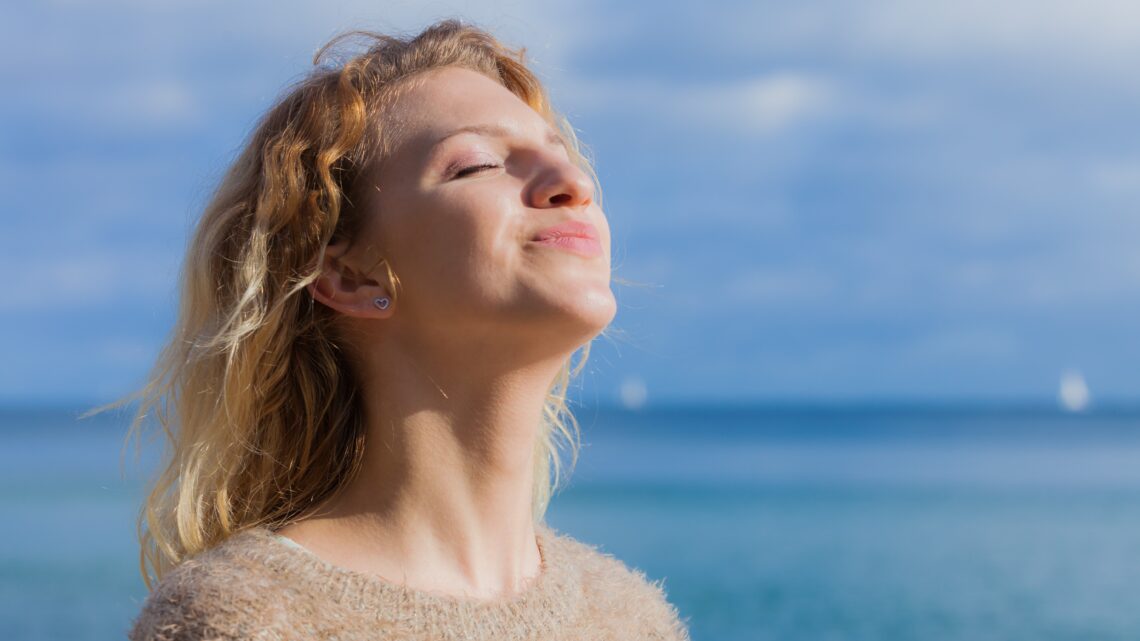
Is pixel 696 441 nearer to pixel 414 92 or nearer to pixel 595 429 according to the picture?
pixel 595 429

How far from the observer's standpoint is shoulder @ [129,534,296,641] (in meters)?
1.80

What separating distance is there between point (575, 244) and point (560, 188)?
0.11 meters

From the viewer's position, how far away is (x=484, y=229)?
199 centimetres

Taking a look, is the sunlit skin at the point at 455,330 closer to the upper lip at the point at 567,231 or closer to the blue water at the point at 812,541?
the upper lip at the point at 567,231

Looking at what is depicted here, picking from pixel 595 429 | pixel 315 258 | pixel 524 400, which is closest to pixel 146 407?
pixel 315 258

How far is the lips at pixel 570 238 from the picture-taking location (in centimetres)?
201

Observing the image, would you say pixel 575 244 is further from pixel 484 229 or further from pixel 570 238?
pixel 484 229

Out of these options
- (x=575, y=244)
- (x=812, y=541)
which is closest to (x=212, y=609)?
(x=575, y=244)

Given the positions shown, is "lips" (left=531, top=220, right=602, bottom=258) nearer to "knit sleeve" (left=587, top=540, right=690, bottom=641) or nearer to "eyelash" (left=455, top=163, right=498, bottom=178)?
"eyelash" (left=455, top=163, right=498, bottom=178)

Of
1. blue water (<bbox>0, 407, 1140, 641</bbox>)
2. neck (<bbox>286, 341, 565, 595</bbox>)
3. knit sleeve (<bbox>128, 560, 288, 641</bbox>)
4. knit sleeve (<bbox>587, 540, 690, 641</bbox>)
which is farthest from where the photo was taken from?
blue water (<bbox>0, 407, 1140, 641</bbox>)

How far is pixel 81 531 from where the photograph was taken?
51.6ft

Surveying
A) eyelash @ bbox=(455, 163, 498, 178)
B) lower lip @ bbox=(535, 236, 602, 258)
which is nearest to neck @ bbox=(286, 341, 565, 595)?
lower lip @ bbox=(535, 236, 602, 258)

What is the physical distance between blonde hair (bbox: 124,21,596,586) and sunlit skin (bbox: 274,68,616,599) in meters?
0.06

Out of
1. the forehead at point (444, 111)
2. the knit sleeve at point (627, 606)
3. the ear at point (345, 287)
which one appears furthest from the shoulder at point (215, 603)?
the forehead at point (444, 111)
